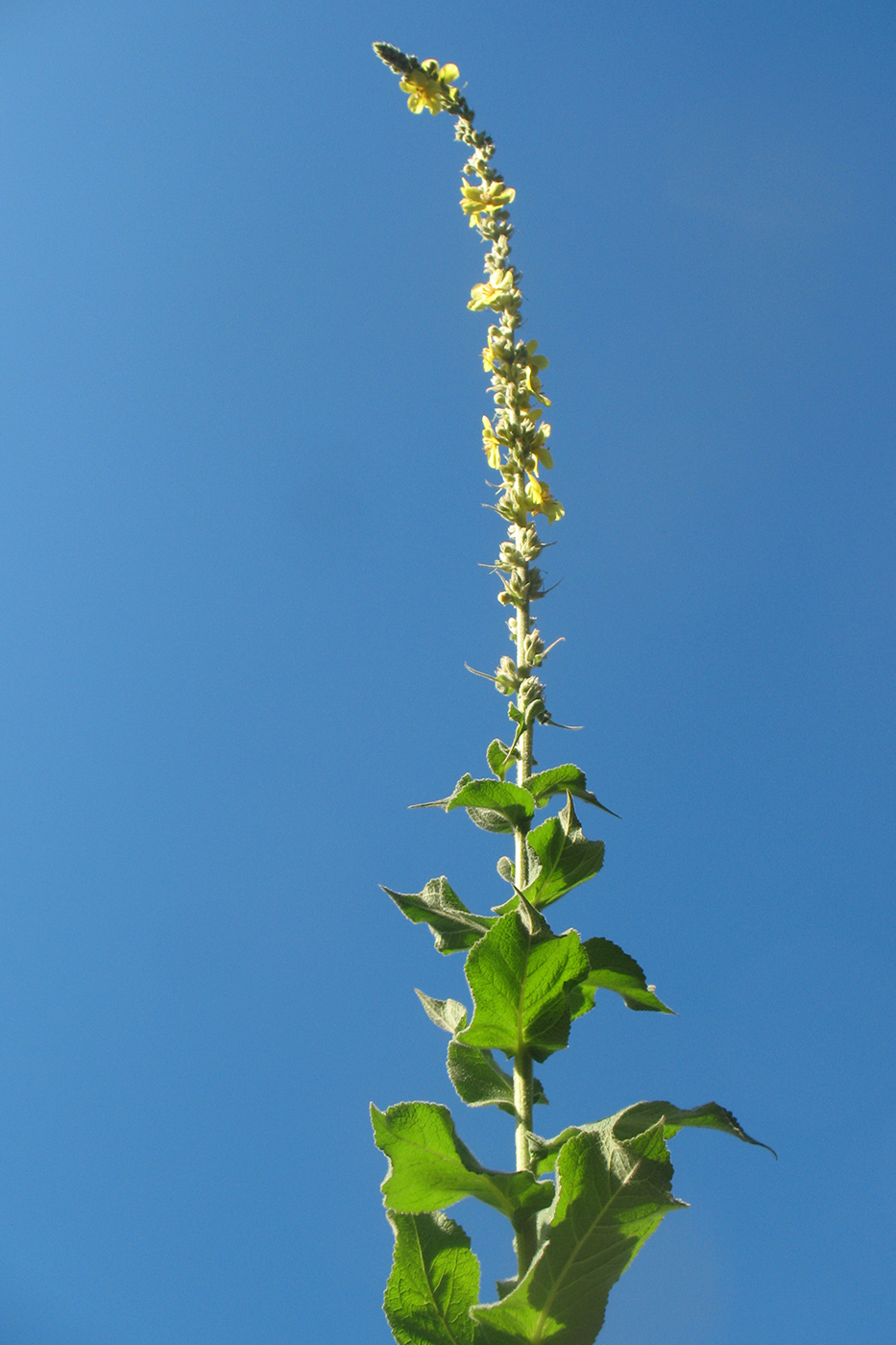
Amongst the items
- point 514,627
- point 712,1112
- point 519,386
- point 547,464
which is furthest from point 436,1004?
point 519,386

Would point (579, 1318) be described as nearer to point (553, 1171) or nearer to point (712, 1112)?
point (553, 1171)

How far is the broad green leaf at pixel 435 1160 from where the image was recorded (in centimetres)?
207

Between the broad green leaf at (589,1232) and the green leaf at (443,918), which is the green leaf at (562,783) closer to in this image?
the green leaf at (443,918)

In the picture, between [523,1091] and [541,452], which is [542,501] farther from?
[523,1091]

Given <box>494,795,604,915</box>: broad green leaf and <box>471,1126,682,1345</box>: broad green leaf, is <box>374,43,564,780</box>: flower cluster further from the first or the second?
<box>471,1126,682,1345</box>: broad green leaf

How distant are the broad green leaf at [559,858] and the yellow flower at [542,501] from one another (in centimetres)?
149

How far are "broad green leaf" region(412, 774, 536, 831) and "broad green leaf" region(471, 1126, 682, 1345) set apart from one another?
997mm

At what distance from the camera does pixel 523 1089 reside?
7.69 ft

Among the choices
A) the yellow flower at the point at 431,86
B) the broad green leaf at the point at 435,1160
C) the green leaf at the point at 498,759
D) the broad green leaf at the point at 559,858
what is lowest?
→ the broad green leaf at the point at 435,1160

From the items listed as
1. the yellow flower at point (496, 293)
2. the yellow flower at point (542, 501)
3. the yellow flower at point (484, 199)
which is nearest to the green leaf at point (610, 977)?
the yellow flower at point (542, 501)

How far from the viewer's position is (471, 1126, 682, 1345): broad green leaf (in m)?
1.81

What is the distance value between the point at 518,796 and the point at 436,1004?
2.62 ft

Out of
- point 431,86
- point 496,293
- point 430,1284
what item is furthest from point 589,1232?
point 431,86

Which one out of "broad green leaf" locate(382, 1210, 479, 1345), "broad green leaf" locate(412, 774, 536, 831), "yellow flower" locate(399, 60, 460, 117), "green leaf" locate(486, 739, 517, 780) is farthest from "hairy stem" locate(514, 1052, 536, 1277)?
"yellow flower" locate(399, 60, 460, 117)
